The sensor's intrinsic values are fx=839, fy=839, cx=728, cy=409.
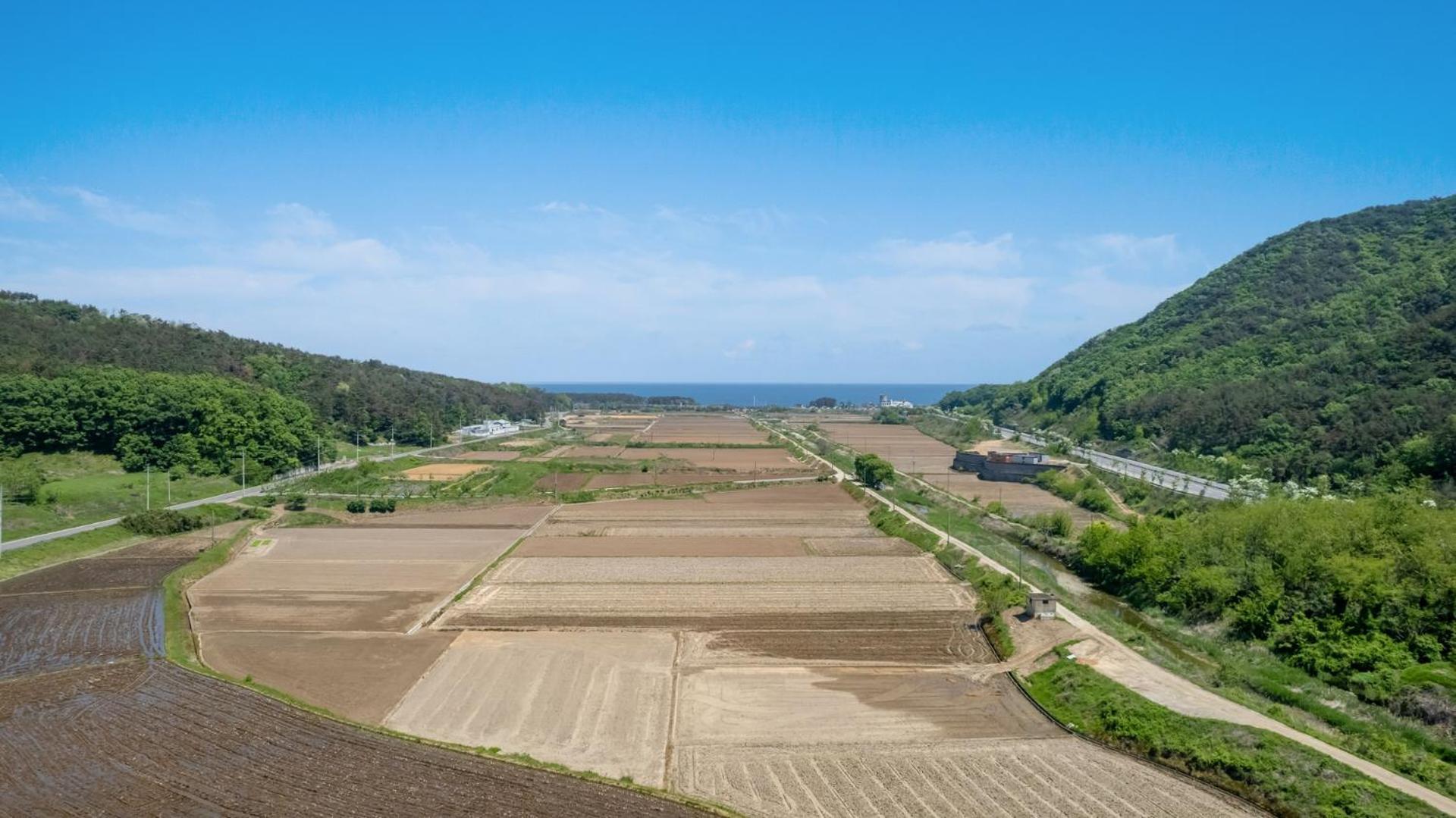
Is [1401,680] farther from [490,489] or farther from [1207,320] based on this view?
[1207,320]

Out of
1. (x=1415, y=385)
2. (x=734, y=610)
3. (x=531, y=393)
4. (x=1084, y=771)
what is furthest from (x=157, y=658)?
(x=531, y=393)

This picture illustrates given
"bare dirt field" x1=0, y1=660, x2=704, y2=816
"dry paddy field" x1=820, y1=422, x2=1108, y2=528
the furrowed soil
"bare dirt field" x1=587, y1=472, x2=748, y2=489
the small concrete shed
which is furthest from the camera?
the furrowed soil

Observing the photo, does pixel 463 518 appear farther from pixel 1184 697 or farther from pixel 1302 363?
pixel 1302 363

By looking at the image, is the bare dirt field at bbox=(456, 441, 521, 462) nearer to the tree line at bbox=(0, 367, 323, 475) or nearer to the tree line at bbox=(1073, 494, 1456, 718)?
the tree line at bbox=(0, 367, 323, 475)

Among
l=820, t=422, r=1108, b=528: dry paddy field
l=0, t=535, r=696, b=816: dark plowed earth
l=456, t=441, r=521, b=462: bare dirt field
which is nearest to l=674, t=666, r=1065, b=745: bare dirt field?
l=0, t=535, r=696, b=816: dark plowed earth

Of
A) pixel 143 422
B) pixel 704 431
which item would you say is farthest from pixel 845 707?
pixel 704 431

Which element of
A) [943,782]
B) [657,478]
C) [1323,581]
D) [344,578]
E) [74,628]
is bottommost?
[943,782]
